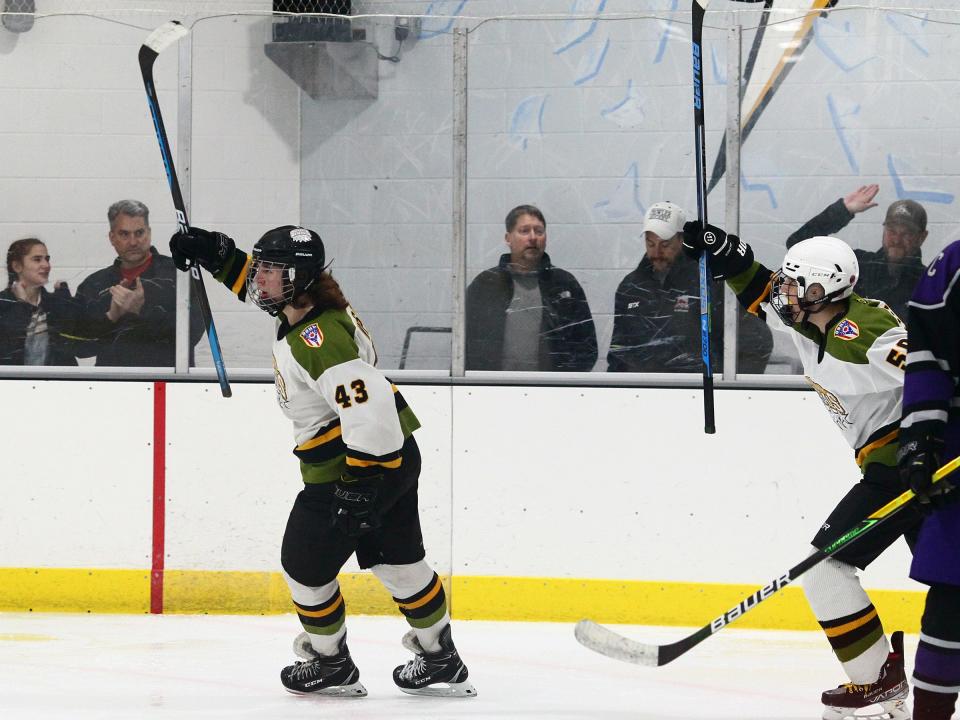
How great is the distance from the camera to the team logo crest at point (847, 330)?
2995 mm

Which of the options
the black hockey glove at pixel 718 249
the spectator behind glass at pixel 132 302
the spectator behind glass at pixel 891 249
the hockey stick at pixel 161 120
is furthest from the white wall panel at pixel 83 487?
the spectator behind glass at pixel 891 249

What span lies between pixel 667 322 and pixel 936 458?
2.08 meters

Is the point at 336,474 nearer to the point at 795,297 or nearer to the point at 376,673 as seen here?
the point at 376,673

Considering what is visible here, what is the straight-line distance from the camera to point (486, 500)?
4.48 metres

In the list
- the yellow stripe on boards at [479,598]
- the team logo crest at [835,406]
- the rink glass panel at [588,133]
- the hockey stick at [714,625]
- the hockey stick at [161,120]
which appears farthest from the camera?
the rink glass panel at [588,133]

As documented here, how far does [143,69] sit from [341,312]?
98cm

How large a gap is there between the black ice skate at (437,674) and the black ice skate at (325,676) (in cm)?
11

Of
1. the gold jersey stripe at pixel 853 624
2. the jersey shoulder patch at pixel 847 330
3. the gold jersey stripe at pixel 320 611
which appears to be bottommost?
the gold jersey stripe at pixel 320 611

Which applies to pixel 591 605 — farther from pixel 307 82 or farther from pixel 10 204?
pixel 10 204

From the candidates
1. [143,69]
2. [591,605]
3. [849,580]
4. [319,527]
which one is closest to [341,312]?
[319,527]

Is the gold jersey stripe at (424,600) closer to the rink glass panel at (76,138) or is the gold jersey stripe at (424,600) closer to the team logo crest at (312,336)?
the team logo crest at (312,336)

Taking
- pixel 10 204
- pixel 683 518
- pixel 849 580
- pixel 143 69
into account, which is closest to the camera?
pixel 849 580

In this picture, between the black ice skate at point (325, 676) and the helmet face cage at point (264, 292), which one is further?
the black ice skate at point (325, 676)

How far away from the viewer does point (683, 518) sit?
4383mm
